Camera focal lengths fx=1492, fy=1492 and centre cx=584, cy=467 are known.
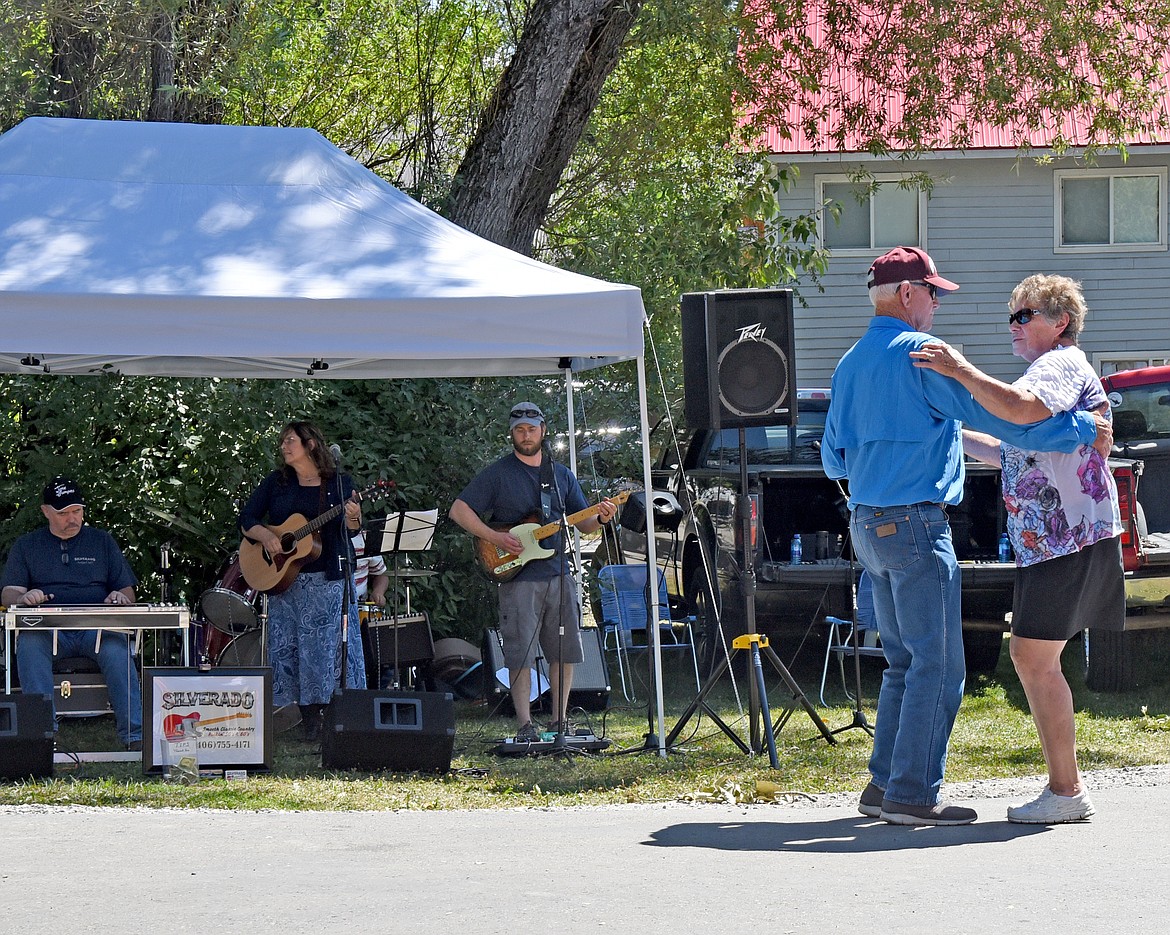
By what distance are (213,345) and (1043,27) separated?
8336 mm

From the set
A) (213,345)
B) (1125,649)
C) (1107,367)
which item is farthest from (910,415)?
(1107,367)

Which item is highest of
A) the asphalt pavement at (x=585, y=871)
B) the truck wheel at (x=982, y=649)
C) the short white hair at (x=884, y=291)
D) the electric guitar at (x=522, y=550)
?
the short white hair at (x=884, y=291)

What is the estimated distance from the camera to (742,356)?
7.32m

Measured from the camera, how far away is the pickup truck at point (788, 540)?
9.48 metres

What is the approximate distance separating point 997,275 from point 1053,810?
48.7 ft

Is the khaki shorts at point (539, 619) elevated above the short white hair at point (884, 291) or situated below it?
below

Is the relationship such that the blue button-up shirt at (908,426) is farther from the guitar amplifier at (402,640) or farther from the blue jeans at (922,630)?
the guitar amplifier at (402,640)

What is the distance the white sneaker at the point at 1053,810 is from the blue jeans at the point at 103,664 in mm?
4653

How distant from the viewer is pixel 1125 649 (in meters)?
9.17

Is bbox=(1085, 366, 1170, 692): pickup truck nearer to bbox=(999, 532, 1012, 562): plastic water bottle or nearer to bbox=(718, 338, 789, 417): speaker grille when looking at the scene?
bbox=(999, 532, 1012, 562): plastic water bottle

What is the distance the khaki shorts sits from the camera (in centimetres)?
789

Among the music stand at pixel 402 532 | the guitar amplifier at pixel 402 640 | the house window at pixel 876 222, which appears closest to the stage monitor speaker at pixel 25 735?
the music stand at pixel 402 532

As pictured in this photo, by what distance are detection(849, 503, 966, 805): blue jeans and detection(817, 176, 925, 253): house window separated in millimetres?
14271

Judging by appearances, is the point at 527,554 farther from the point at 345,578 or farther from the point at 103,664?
the point at 103,664
